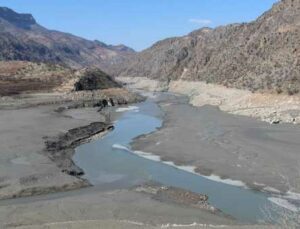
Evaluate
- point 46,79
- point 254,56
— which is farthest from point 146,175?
point 46,79

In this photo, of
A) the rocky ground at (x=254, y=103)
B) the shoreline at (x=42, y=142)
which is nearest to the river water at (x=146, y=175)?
the shoreline at (x=42, y=142)

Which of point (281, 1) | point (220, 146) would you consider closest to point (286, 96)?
point (220, 146)

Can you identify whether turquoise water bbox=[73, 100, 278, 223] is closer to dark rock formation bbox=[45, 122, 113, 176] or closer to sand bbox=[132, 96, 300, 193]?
dark rock formation bbox=[45, 122, 113, 176]

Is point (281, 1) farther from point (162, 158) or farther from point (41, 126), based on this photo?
point (162, 158)

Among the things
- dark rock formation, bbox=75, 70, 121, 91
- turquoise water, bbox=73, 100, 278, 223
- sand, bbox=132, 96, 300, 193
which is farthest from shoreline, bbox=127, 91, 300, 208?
dark rock formation, bbox=75, 70, 121, 91

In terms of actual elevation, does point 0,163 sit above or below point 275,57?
below

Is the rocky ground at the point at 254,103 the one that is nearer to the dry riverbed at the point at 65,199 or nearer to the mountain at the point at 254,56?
the mountain at the point at 254,56
